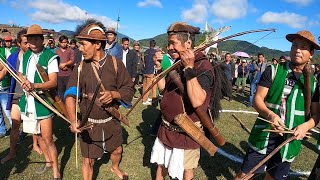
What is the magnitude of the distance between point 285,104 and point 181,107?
121 cm

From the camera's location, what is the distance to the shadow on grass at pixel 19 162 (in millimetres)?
4698

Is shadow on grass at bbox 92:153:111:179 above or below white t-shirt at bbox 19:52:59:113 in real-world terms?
below

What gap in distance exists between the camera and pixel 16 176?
15.0ft

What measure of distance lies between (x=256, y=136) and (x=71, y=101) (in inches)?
95.2

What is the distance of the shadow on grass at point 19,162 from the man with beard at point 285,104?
3872 mm

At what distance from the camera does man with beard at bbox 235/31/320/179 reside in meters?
3.07

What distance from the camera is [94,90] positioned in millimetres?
3668

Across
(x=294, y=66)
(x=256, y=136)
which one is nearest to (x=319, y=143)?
(x=256, y=136)

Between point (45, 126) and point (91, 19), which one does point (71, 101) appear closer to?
point (45, 126)

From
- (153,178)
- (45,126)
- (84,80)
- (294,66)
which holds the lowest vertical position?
(153,178)

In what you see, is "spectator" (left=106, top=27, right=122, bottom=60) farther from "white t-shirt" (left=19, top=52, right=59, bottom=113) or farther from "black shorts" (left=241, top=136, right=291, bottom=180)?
"black shorts" (left=241, top=136, right=291, bottom=180)

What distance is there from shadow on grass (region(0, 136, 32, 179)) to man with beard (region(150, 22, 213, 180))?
2667 millimetres

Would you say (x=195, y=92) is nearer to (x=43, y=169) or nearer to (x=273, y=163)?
(x=273, y=163)

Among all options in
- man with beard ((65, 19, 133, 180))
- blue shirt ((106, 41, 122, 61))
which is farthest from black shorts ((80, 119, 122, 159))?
blue shirt ((106, 41, 122, 61))
